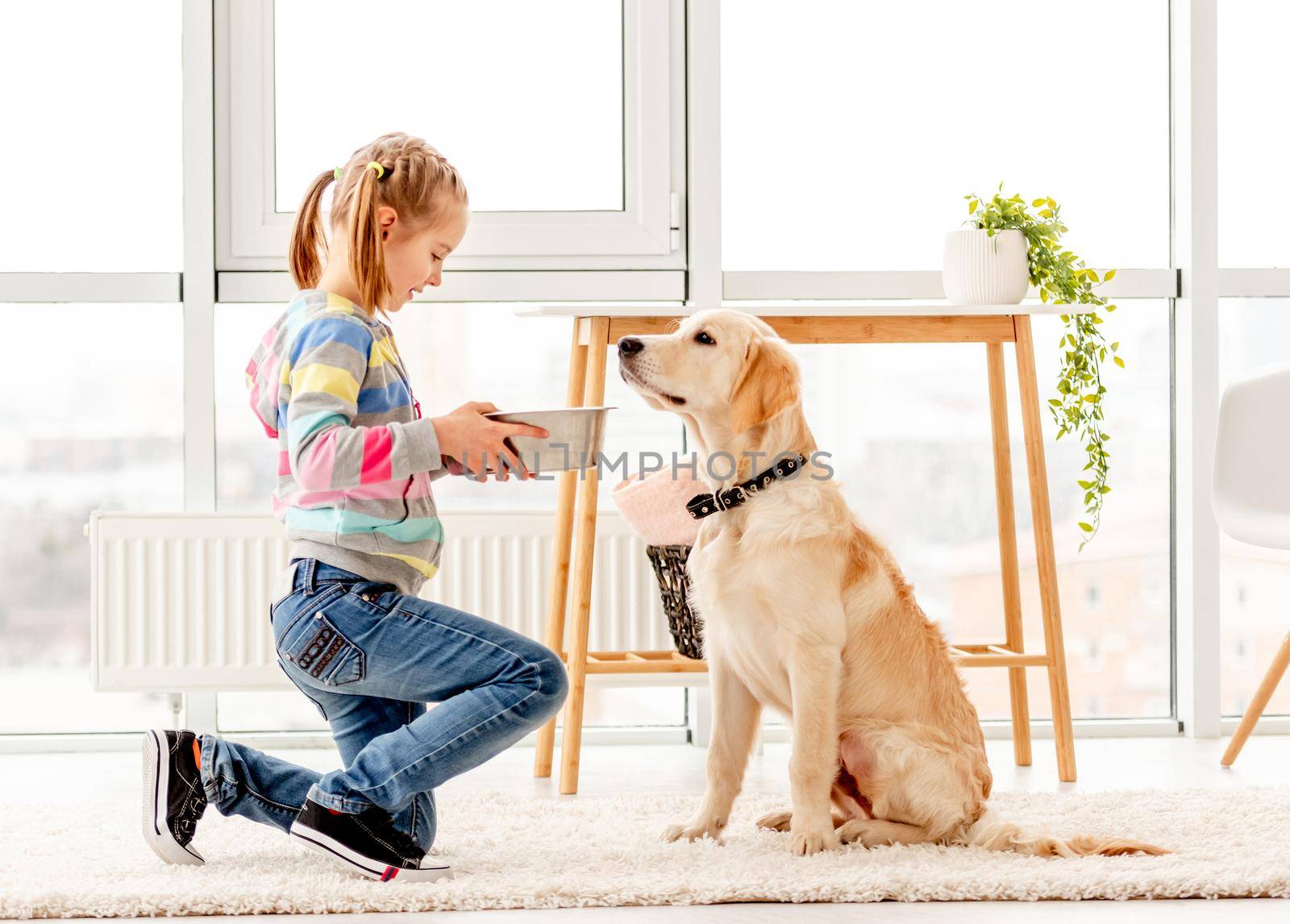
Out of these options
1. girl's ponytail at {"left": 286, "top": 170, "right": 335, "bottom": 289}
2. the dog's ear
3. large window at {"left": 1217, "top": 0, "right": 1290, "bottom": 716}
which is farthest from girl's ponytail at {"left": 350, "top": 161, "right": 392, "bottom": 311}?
large window at {"left": 1217, "top": 0, "right": 1290, "bottom": 716}

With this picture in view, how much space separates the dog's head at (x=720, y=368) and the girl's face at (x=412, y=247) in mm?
316

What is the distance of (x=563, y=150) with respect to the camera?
3135mm

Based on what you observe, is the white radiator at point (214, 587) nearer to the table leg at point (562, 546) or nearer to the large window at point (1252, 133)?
the table leg at point (562, 546)

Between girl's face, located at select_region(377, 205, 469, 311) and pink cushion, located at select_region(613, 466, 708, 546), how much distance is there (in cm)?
77

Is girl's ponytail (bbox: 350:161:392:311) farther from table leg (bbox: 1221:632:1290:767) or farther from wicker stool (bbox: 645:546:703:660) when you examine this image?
table leg (bbox: 1221:632:1290:767)

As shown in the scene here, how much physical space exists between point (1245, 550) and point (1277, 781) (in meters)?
0.86

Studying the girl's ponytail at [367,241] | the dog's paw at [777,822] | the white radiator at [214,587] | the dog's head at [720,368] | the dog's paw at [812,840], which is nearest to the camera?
the girl's ponytail at [367,241]

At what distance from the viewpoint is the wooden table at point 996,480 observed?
258 cm

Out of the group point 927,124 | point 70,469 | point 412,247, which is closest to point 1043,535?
point 927,124

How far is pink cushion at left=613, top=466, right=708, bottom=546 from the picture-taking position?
8.33 ft

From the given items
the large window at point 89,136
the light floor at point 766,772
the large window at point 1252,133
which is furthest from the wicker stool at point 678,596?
the large window at point 1252,133

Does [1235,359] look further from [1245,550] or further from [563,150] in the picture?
[563,150]

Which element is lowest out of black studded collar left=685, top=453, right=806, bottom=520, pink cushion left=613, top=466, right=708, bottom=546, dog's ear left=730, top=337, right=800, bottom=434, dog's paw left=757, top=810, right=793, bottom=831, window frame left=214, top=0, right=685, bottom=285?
dog's paw left=757, top=810, right=793, bottom=831

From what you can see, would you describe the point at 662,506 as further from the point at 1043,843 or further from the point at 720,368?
the point at 1043,843
